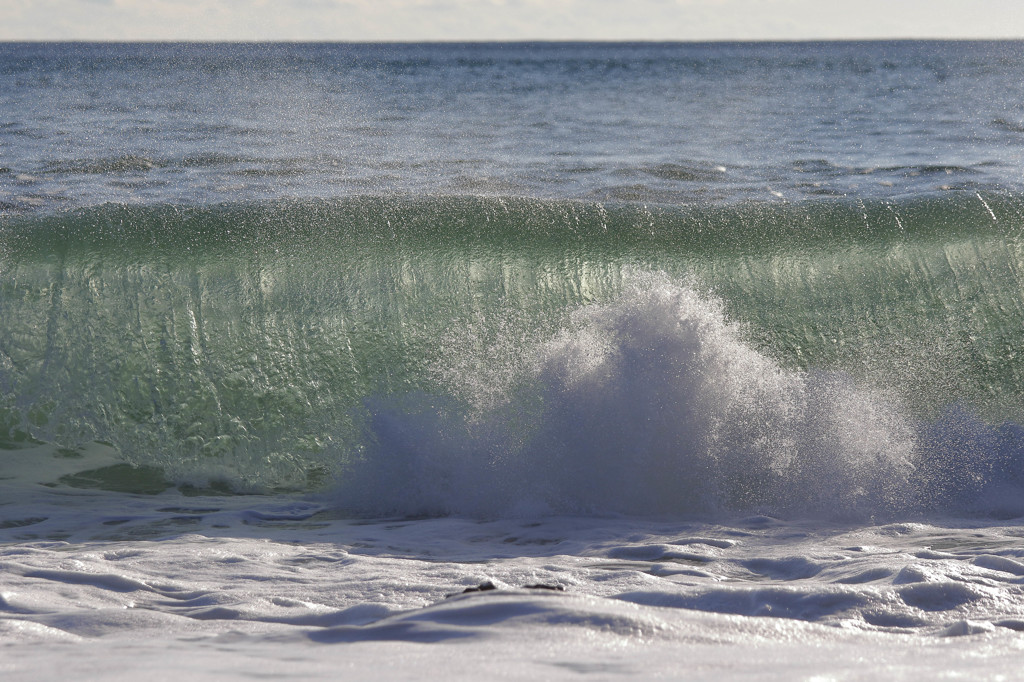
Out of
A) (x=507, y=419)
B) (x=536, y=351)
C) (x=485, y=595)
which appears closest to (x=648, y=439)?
(x=507, y=419)

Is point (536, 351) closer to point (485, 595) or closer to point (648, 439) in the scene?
point (648, 439)

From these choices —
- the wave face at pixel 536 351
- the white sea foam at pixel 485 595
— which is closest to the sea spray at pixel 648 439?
the wave face at pixel 536 351

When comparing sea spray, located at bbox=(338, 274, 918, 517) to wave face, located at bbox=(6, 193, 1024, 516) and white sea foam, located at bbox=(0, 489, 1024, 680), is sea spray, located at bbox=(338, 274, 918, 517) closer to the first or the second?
wave face, located at bbox=(6, 193, 1024, 516)

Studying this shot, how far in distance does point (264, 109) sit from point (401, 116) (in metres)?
2.06

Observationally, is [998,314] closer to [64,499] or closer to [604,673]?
[604,673]

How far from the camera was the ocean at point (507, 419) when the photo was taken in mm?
2340

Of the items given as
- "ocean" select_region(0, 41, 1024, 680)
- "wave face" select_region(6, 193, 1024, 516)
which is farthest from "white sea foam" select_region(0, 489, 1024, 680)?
"wave face" select_region(6, 193, 1024, 516)

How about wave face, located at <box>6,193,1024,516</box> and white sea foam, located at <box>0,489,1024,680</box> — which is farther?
wave face, located at <box>6,193,1024,516</box>

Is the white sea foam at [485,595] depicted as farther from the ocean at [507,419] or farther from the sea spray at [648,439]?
the sea spray at [648,439]

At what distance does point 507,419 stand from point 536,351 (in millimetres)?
517

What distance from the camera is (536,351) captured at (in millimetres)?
4695

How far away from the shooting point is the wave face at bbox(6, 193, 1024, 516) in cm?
421

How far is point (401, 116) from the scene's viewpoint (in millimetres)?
13812

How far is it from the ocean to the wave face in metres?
0.02
